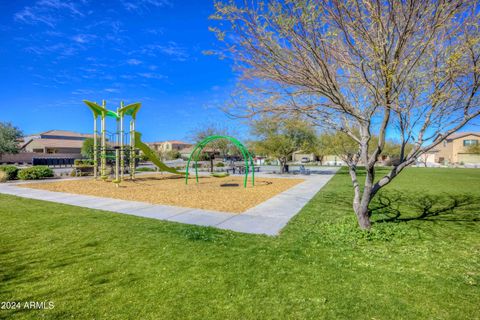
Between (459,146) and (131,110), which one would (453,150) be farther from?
(131,110)

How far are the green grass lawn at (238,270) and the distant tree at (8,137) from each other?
140 feet

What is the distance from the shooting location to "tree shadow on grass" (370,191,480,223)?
8.20m

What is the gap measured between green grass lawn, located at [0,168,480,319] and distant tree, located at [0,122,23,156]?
42.8 m

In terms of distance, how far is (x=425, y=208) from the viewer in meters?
9.69

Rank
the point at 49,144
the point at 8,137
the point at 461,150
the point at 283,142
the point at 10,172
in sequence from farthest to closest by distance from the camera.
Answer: the point at 49,144 < the point at 461,150 < the point at 8,137 < the point at 283,142 < the point at 10,172

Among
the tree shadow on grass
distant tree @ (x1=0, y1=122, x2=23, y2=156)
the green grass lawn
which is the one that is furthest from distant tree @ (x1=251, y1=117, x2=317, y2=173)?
distant tree @ (x1=0, y1=122, x2=23, y2=156)

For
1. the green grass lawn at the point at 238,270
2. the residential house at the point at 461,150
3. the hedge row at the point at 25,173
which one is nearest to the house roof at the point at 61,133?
the hedge row at the point at 25,173

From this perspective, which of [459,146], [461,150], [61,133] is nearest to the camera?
[461,150]

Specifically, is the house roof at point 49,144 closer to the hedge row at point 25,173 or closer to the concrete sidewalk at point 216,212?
the hedge row at point 25,173

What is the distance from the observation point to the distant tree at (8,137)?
129ft

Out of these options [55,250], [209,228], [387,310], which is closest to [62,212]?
[55,250]

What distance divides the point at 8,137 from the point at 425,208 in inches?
2069

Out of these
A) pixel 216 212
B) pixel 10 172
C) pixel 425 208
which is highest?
pixel 10 172

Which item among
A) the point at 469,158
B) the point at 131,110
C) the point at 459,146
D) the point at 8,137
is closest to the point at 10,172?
the point at 131,110
